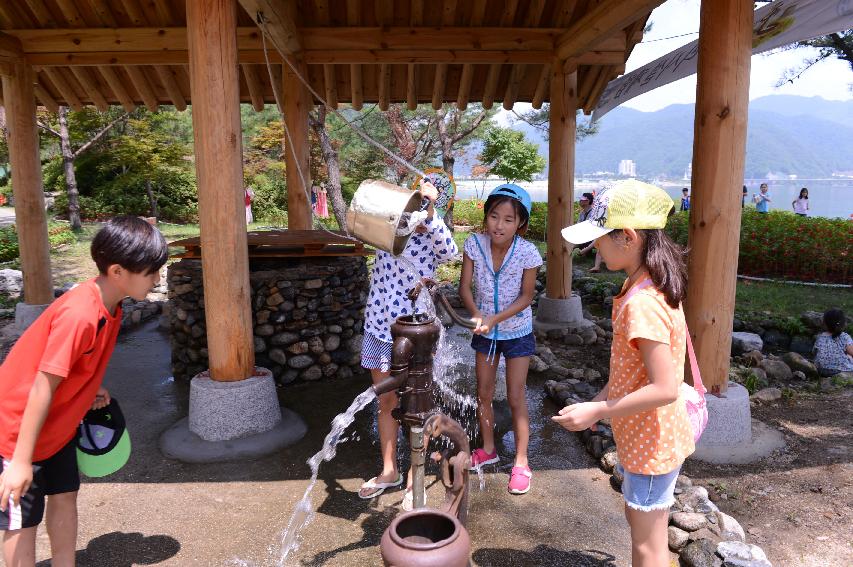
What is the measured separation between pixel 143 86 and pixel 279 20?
2751 millimetres

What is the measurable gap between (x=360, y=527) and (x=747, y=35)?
11.1 ft

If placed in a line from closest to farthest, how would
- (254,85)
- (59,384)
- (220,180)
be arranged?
(59,384) → (220,180) → (254,85)

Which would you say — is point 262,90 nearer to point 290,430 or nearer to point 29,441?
point 290,430

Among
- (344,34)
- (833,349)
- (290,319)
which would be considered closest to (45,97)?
(344,34)

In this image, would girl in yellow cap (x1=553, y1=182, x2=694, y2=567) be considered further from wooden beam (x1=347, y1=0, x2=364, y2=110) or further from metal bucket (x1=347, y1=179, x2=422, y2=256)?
wooden beam (x1=347, y1=0, x2=364, y2=110)

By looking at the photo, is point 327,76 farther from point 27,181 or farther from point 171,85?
point 27,181

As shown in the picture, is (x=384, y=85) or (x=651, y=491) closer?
(x=651, y=491)

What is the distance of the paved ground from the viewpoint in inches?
101

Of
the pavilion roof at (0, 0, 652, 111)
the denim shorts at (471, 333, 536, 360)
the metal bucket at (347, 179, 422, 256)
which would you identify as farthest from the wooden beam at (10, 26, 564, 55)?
the metal bucket at (347, 179, 422, 256)

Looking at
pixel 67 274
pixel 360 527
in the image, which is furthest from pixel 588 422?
pixel 67 274

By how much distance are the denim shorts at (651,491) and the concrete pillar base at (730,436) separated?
1.76 metres

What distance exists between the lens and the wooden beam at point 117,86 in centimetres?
647

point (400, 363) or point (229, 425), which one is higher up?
point (400, 363)

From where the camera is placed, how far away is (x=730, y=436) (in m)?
3.51
